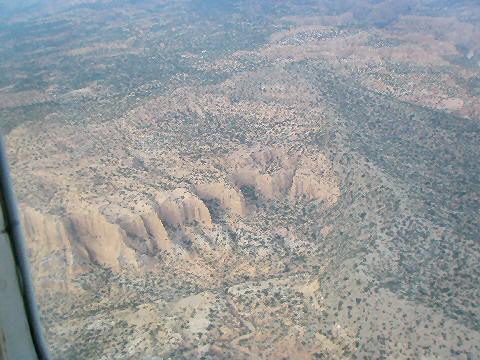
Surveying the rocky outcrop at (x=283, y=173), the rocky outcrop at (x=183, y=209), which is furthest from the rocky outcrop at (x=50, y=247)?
the rocky outcrop at (x=283, y=173)

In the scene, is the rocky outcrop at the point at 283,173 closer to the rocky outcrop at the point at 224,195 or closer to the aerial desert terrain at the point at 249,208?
the aerial desert terrain at the point at 249,208

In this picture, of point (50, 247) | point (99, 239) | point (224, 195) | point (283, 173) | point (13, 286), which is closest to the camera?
point (13, 286)

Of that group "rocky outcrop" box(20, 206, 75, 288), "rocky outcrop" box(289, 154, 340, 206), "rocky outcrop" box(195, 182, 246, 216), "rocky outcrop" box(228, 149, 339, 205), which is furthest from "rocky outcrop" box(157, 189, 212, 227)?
"rocky outcrop" box(289, 154, 340, 206)

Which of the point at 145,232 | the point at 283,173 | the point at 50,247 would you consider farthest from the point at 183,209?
the point at 50,247

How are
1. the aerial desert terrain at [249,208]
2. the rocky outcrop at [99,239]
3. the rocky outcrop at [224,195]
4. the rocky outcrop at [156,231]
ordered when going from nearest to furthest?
the aerial desert terrain at [249,208]
the rocky outcrop at [99,239]
the rocky outcrop at [156,231]
the rocky outcrop at [224,195]

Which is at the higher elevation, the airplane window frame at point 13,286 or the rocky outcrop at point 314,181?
the airplane window frame at point 13,286

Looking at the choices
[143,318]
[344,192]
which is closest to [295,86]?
[344,192]

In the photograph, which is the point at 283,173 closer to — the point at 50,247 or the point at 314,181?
the point at 314,181
